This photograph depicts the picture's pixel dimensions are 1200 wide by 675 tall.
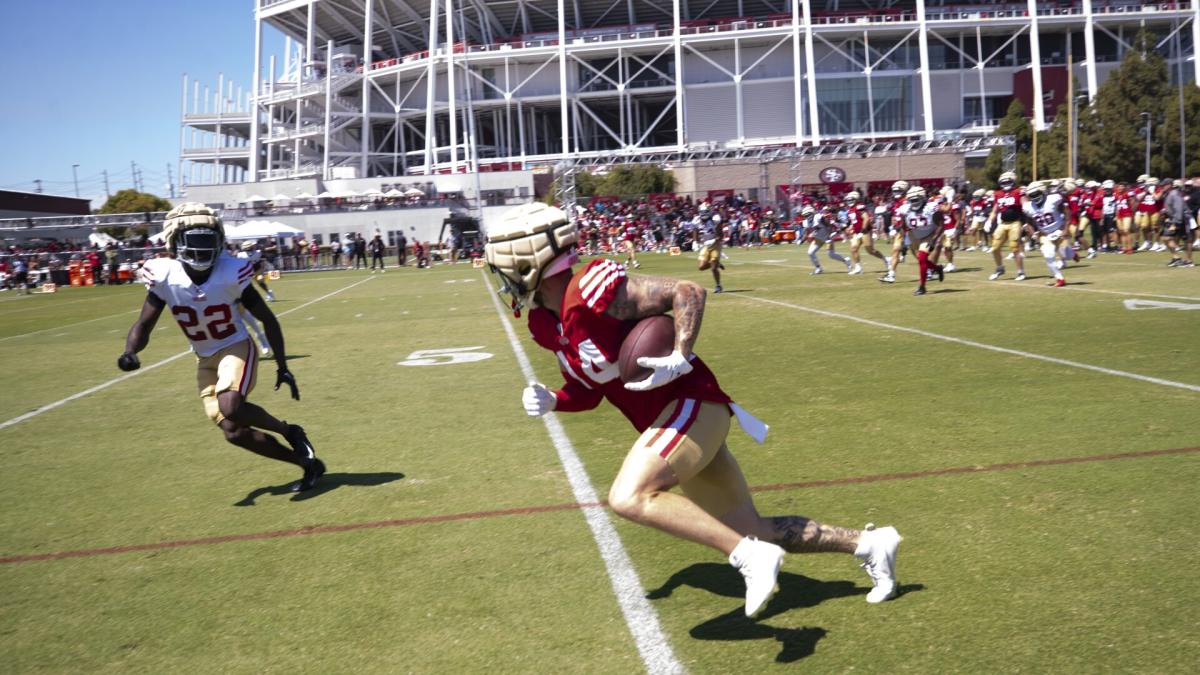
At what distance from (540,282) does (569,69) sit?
261ft

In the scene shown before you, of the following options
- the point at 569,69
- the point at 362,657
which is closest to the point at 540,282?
the point at 362,657

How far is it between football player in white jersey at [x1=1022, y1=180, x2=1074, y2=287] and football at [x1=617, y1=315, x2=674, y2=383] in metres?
15.8

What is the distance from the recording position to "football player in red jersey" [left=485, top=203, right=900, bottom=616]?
360cm

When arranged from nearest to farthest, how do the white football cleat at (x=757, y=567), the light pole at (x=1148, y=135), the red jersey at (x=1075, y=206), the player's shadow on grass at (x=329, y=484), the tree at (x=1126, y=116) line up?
the white football cleat at (x=757, y=567)
the player's shadow on grass at (x=329, y=484)
the red jersey at (x=1075, y=206)
the light pole at (x=1148, y=135)
the tree at (x=1126, y=116)

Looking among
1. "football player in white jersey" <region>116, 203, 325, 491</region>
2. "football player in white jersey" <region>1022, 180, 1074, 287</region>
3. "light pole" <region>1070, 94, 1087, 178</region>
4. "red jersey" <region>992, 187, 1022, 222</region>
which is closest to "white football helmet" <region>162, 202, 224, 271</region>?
"football player in white jersey" <region>116, 203, 325, 491</region>

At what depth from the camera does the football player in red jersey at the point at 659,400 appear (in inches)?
142

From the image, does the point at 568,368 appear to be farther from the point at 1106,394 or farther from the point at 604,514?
the point at 1106,394

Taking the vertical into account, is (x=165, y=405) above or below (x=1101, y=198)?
below

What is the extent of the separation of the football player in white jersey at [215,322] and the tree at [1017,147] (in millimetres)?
68167

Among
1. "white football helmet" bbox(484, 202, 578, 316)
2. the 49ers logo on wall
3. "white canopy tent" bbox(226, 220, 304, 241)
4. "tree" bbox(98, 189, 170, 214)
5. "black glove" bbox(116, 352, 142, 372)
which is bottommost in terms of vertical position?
"black glove" bbox(116, 352, 142, 372)

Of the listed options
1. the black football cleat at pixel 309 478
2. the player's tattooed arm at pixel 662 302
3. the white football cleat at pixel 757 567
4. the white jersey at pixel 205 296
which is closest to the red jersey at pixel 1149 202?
the black football cleat at pixel 309 478

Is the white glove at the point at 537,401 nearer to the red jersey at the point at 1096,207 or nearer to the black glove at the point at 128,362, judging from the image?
the black glove at the point at 128,362

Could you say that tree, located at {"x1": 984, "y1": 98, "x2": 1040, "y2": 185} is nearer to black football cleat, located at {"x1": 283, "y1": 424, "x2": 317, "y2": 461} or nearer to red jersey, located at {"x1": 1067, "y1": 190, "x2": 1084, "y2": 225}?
red jersey, located at {"x1": 1067, "y1": 190, "x2": 1084, "y2": 225}

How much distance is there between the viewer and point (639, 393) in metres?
3.86
